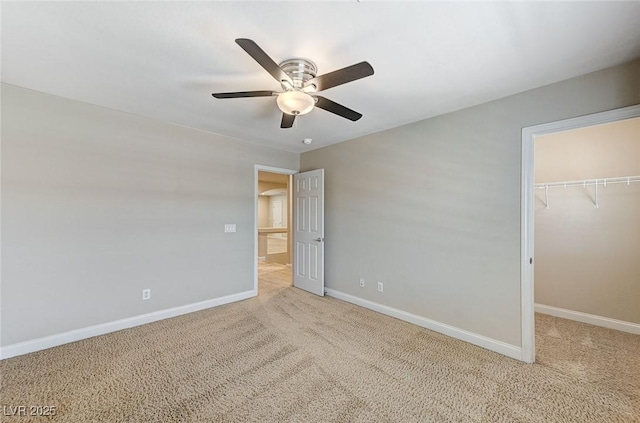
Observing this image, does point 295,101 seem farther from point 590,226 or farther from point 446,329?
point 590,226

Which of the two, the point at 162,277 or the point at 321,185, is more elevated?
the point at 321,185

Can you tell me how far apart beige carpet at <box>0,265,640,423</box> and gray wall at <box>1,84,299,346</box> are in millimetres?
436

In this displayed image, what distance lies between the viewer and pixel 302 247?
4523 millimetres

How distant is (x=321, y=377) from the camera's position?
2.08m

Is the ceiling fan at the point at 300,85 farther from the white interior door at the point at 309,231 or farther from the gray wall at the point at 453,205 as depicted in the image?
the white interior door at the point at 309,231

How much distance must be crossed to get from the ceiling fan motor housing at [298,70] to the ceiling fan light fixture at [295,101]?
0.10 m

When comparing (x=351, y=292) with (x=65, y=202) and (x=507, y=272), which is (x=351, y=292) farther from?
(x=65, y=202)

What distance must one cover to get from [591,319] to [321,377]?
10.9 feet

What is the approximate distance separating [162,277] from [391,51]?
343 centimetres

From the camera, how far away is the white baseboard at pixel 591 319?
2.79 metres

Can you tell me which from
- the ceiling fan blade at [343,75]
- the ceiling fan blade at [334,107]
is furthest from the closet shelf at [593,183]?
the ceiling fan blade at [343,75]

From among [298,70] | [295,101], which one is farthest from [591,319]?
[298,70]

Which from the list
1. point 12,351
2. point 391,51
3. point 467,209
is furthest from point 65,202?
point 467,209

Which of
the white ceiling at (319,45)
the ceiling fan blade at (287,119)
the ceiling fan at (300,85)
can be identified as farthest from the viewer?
the ceiling fan blade at (287,119)
